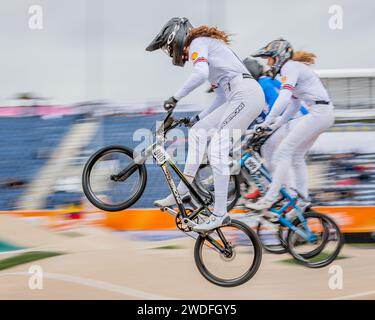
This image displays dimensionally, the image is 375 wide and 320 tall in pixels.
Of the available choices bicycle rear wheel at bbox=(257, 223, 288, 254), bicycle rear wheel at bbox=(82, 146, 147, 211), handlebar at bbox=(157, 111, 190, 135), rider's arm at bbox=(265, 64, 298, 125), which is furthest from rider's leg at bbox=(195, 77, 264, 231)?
bicycle rear wheel at bbox=(257, 223, 288, 254)

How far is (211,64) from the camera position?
5.60 metres

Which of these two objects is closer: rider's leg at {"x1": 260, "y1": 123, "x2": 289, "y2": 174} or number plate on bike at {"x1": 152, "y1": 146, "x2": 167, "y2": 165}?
number plate on bike at {"x1": 152, "y1": 146, "x2": 167, "y2": 165}

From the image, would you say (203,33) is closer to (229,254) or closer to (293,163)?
(293,163)

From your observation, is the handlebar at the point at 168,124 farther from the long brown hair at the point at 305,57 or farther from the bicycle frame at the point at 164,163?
the long brown hair at the point at 305,57

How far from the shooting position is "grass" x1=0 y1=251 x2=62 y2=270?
7.45 meters

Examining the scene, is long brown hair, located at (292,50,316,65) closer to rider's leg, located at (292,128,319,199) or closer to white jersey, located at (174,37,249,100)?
rider's leg, located at (292,128,319,199)

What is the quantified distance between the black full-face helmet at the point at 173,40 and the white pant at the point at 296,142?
1.53 metres

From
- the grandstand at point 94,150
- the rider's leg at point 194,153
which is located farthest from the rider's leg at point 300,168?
the grandstand at point 94,150

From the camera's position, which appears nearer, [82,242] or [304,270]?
[304,270]

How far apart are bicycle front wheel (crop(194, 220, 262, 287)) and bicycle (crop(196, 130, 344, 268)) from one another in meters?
0.85
